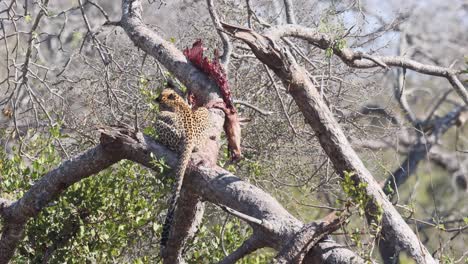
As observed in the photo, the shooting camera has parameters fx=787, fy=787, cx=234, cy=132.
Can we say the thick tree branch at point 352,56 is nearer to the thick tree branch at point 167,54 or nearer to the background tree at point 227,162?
the background tree at point 227,162

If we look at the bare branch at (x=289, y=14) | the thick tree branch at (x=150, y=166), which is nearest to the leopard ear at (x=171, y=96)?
the thick tree branch at (x=150, y=166)

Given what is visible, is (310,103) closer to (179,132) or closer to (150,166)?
(179,132)

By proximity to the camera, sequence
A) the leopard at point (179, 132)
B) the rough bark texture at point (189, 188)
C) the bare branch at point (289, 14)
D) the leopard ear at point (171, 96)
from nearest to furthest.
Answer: the rough bark texture at point (189, 188) → the leopard at point (179, 132) → the leopard ear at point (171, 96) → the bare branch at point (289, 14)

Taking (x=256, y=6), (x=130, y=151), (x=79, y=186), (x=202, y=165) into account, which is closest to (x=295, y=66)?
(x=202, y=165)

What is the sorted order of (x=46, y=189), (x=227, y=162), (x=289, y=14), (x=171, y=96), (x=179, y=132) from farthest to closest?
(x=289, y=14) < (x=227, y=162) < (x=171, y=96) < (x=46, y=189) < (x=179, y=132)

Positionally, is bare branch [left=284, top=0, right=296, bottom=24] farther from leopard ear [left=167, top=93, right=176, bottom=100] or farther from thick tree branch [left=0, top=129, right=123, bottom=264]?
thick tree branch [left=0, top=129, right=123, bottom=264]

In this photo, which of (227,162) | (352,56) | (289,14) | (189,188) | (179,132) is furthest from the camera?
(289,14)

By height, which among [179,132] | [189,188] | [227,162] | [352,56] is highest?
[352,56]

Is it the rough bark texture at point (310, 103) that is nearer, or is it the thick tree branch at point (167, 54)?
the rough bark texture at point (310, 103)

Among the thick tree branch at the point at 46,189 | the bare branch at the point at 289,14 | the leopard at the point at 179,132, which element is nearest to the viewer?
the leopard at the point at 179,132

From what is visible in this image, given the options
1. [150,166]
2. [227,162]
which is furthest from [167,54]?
[150,166]

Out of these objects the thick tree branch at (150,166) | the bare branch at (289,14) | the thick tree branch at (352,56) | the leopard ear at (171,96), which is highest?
the bare branch at (289,14)

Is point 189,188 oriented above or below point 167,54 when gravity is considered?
below

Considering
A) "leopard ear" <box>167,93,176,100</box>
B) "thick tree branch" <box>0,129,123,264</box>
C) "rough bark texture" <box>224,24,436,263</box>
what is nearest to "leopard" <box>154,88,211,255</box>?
"leopard ear" <box>167,93,176,100</box>
